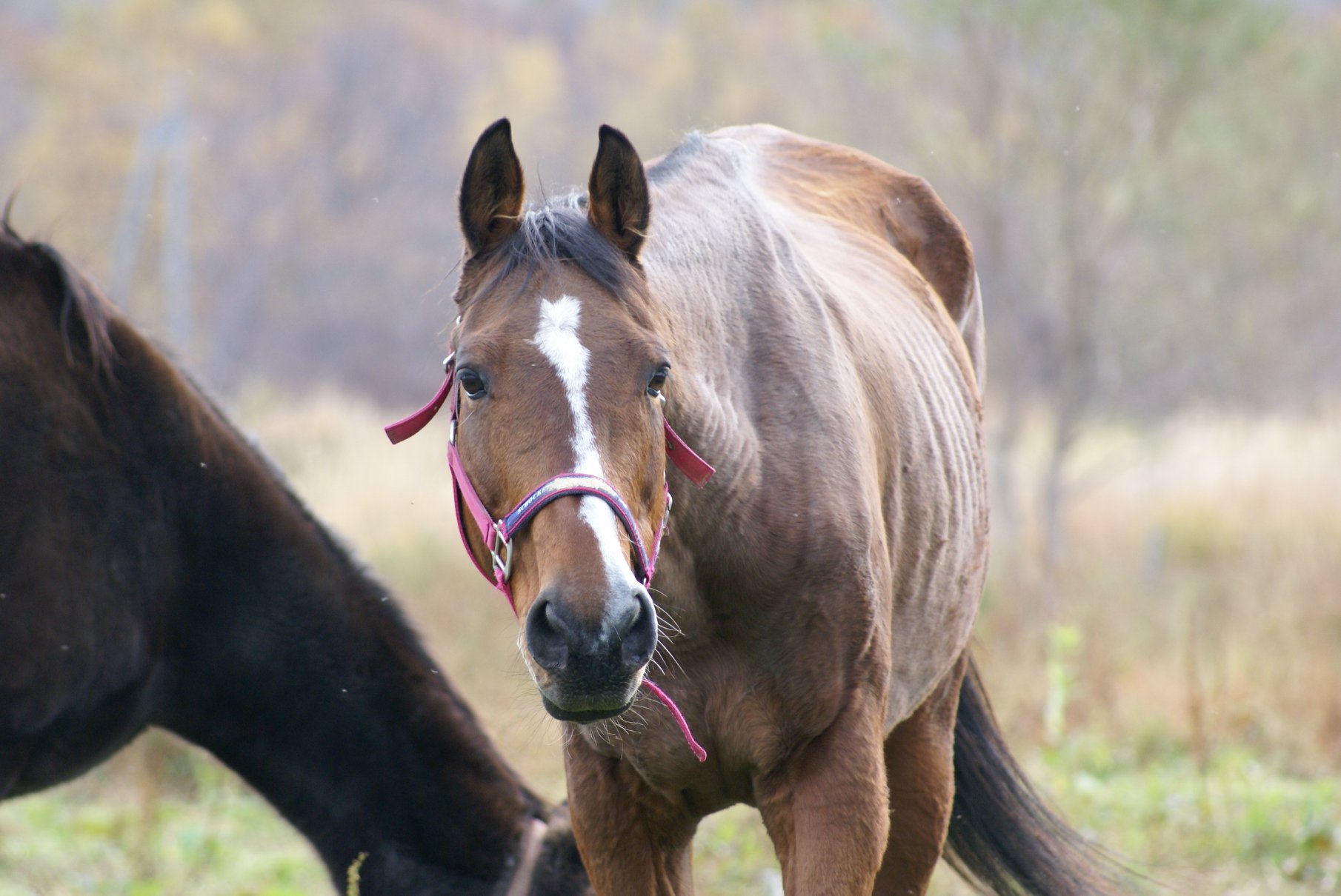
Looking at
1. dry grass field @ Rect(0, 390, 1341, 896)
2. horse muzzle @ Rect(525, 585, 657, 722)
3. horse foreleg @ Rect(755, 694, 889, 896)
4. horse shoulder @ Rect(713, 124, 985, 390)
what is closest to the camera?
horse muzzle @ Rect(525, 585, 657, 722)

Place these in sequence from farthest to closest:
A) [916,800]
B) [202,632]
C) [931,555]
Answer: [202,632]
[916,800]
[931,555]

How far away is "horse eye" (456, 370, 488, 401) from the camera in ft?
6.84

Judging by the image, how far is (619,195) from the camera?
2240 mm

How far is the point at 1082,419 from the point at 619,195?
29.3 feet

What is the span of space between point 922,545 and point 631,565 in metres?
1.15

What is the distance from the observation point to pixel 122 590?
3.50 metres

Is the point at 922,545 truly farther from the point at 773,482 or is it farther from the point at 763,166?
the point at 763,166

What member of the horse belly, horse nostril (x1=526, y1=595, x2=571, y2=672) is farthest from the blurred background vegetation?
the horse belly

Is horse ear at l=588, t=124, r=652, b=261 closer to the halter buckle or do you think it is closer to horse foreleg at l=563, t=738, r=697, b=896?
the halter buckle

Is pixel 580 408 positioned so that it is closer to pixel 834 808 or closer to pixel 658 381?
pixel 658 381

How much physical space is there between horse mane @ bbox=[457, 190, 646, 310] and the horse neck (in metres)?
1.80

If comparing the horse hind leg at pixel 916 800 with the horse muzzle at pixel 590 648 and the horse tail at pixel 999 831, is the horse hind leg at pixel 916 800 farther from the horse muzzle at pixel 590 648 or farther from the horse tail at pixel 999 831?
the horse muzzle at pixel 590 648

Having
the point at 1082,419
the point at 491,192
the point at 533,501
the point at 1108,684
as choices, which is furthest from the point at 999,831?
the point at 1082,419

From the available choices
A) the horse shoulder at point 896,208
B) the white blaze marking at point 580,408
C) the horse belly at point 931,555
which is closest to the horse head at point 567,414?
the white blaze marking at point 580,408
